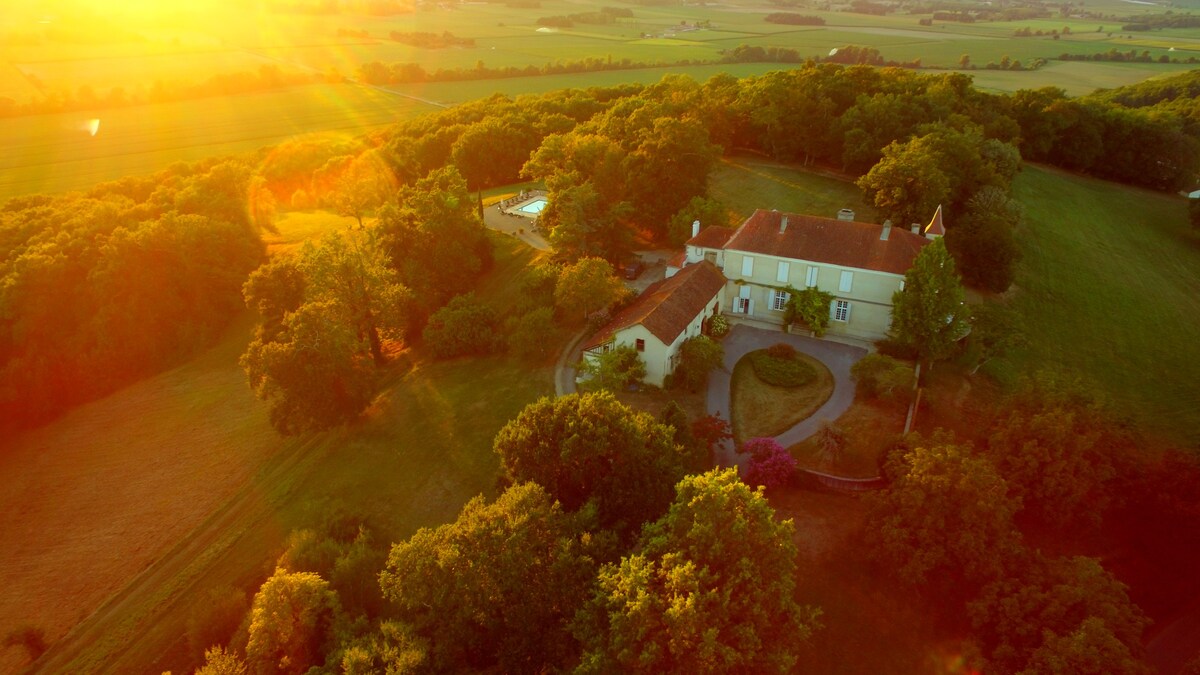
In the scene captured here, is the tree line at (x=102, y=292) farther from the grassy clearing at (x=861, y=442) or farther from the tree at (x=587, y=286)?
the grassy clearing at (x=861, y=442)

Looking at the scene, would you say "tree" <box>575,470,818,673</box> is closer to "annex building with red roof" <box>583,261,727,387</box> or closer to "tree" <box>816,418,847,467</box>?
"tree" <box>816,418,847,467</box>

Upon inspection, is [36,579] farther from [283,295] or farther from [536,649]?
[536,649]

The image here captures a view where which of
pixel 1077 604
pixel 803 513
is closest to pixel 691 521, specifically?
pixel 803 513

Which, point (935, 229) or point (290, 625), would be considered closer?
point (290, 625)

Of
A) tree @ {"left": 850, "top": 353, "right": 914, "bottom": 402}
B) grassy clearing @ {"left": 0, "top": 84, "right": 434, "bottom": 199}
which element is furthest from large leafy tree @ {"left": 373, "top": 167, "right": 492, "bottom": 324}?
grassy clearing @ {"left": 0, "top": 84, "right": 434, "bottom": 199}

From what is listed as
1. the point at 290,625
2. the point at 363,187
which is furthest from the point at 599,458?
the point at 363,187

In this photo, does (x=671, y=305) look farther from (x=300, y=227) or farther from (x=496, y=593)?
(x=300, y=227)

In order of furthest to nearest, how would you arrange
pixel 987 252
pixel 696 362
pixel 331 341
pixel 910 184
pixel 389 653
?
pixel 910 184 → pixel 987 252 → pixel 331 341 → pixel 696 362 → pixel 389 653
